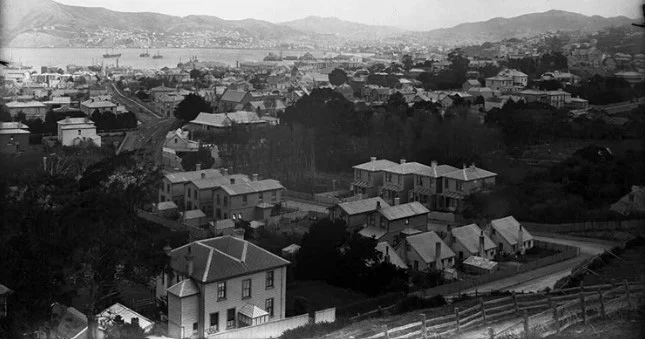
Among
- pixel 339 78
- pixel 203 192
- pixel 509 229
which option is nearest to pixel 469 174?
pixel 509 229

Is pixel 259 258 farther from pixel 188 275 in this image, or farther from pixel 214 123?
pixel 214 123

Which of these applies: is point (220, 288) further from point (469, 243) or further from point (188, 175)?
point (188, 175)

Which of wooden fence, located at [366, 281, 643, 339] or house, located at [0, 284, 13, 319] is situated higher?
wooden fence, located at [366, 281, 643, 339]

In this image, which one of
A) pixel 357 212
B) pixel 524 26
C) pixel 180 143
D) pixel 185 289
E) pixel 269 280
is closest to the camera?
A: pixel 185 289

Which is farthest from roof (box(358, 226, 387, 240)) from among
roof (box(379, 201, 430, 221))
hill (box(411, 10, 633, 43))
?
hill (box(411, 10, 633, 43))

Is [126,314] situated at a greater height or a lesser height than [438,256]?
greater

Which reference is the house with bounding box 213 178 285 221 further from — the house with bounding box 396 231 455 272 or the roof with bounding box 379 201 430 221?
the house with bounding box 396 231 455 272

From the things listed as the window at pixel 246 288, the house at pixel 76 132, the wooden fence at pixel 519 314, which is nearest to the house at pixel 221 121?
the house at pixel 76 132

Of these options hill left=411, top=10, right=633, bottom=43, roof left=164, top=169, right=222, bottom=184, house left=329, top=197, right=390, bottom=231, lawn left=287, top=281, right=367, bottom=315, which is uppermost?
hill left=411, top=10, right=633, bottom=43
